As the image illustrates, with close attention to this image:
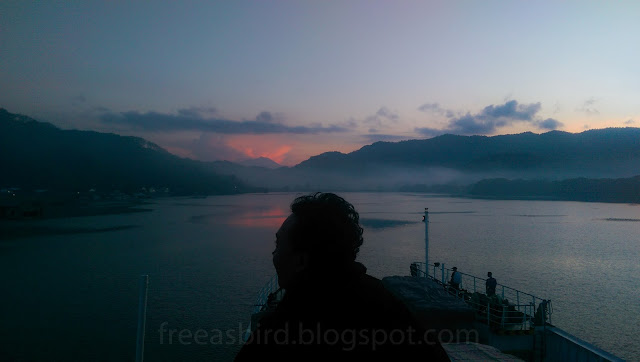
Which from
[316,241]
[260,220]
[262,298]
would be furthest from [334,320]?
[260,220]

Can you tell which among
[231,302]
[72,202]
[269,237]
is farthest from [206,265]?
[72,202]

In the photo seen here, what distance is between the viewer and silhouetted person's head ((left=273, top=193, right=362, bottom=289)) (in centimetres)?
140

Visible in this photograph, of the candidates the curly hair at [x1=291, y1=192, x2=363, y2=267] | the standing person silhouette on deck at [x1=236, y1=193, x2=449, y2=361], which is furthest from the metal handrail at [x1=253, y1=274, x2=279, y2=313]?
the standing person silhouette on deck at [x1=236, y1=193, x2=449, y2=361]

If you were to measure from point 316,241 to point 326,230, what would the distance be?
6cm

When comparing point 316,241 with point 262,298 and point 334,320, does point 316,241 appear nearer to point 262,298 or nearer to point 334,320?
point 334,320

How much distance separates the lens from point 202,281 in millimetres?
29000

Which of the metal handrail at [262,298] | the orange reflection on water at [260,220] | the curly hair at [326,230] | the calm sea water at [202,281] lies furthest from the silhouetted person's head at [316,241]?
the orange reflection on water at [260,220]

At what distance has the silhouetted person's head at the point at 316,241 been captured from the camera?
1.40 m

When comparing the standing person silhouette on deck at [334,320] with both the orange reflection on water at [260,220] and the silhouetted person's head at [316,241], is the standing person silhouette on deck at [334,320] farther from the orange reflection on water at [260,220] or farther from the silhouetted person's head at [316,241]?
the orange reflection on water at [260,220]

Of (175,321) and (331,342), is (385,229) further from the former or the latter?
(331,342)

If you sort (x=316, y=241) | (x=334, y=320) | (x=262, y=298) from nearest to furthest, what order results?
1. (x=334, y=320)
2. (x=316, y=241)
3. (x=262, y=298)

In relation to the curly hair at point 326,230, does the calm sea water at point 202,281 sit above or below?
below

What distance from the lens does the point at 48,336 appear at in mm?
18391

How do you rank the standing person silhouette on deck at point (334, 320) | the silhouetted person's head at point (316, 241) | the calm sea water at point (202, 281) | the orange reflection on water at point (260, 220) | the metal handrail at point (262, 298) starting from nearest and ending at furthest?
the standing person silhouette on deck at point (334, 320)
the silhouetted person's head at point (316, 241)
the metal handrail at point (262, 298)
the calm sea water at point (202, 281)
the orange reflection on water at point (260, 220)
